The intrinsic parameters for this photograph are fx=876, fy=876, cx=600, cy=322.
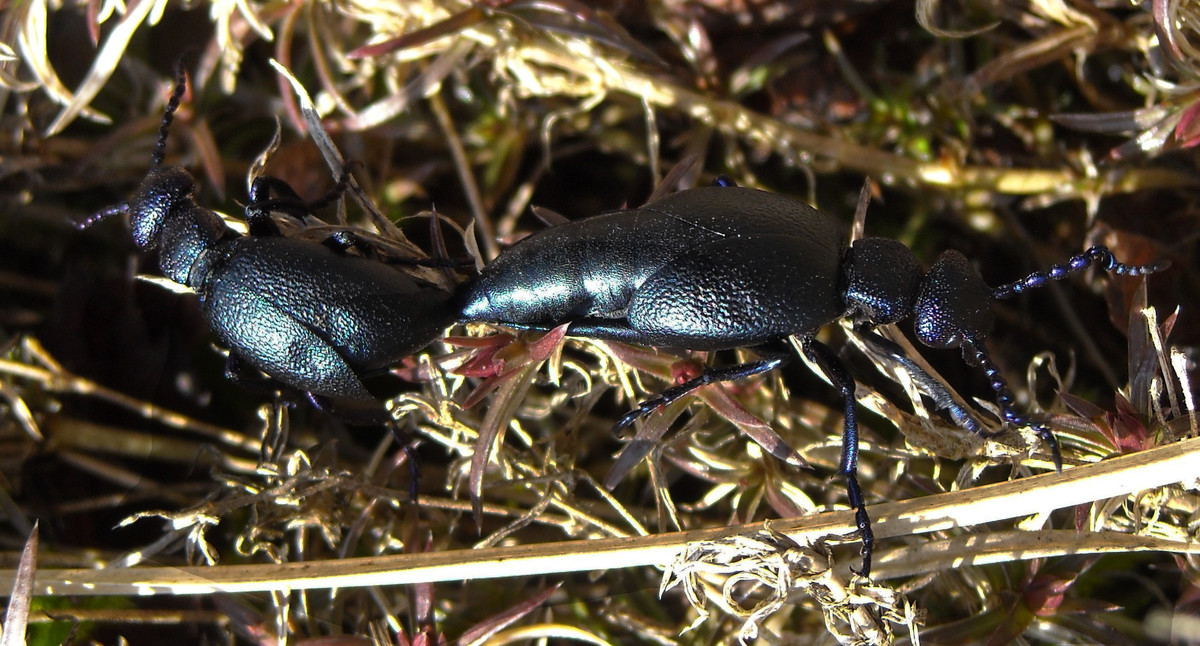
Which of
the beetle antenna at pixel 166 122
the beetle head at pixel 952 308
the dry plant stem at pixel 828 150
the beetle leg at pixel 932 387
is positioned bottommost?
the beetle leg at pixel 932 387

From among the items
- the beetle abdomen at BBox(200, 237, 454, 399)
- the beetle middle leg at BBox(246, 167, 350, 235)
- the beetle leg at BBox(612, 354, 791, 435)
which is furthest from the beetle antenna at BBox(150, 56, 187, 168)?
the beetle leg at BBox(612, 354, 791, 435)

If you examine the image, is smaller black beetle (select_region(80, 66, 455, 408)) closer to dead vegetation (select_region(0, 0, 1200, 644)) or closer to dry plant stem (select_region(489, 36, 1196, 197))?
dead vegetation (select_region(0, 0, 1200, 644))

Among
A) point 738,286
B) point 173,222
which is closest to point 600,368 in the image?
point 738,286

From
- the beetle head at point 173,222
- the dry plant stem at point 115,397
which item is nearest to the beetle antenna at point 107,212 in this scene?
the beetle head at point 173,222

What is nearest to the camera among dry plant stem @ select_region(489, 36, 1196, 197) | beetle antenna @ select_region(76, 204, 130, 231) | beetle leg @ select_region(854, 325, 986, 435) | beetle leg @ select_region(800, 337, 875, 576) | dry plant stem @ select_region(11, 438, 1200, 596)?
dry plant stem @ select_region(11, 438, 1200, 596)

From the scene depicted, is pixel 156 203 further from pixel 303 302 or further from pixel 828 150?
pixel 828 150

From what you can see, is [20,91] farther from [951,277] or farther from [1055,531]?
[1055,531]

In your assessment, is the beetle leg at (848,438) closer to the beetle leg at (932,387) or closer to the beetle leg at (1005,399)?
the beetle leg at (932,387)
